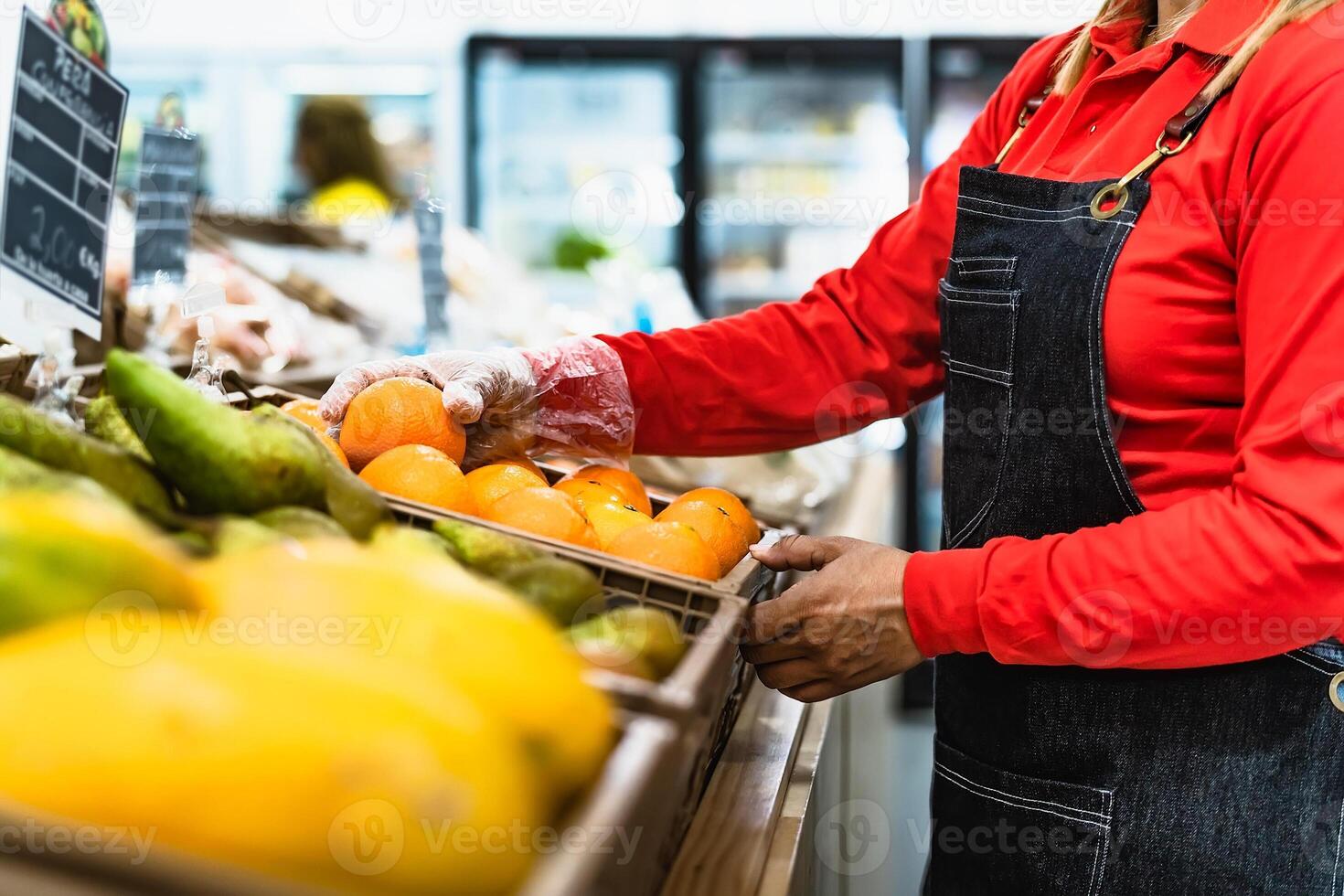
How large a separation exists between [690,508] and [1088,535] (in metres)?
0.42

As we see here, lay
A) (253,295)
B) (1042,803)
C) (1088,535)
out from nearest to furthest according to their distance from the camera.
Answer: (1088,535) < (1042,803) < (253,295)

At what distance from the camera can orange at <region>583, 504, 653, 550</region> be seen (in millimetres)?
1243

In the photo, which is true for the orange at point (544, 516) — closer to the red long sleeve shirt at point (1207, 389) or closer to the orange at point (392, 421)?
the orange at point (392, 421)

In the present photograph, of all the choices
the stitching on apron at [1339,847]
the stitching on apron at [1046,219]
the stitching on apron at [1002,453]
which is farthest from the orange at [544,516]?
the stitching on apron at [1339,847]

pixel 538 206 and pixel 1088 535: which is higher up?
pixel 538 206

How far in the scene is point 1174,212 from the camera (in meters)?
1.18

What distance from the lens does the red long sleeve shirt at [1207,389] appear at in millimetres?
1028

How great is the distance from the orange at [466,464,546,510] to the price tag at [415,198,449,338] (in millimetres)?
1573

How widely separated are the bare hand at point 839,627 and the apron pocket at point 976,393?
23 centimetres

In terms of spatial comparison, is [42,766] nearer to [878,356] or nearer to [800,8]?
[878,356]

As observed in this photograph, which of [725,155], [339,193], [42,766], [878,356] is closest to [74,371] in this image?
[878,356]

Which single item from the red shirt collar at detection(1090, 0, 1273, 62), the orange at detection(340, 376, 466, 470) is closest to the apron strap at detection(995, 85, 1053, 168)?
the red shirt collar at detection(1090, 0, 1273, 62)

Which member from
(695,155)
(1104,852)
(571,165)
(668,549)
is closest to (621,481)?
(668,549)

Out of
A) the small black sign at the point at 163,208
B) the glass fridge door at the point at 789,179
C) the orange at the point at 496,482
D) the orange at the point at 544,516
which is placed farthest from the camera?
the glass fridge door at the point at 789,179
